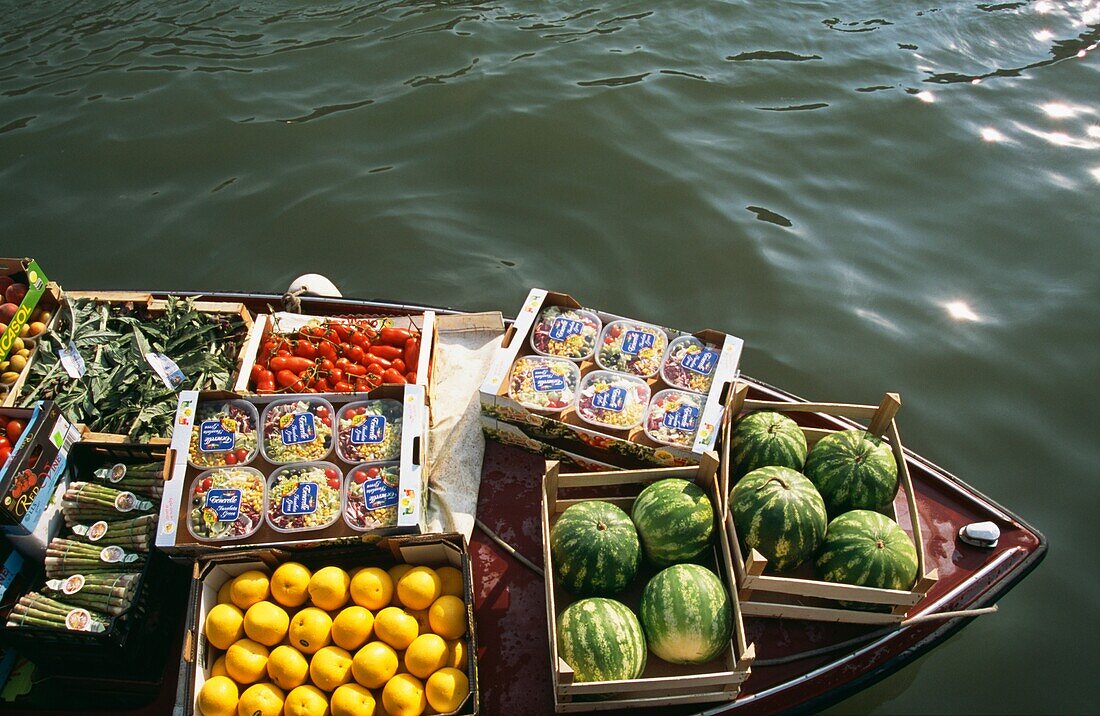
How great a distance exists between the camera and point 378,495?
388 cm

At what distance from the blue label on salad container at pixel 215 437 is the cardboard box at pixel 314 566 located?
72 centimetres

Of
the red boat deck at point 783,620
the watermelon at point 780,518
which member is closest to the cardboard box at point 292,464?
the red boat deck at point 783,620

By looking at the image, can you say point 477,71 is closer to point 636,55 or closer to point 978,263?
point 636,55

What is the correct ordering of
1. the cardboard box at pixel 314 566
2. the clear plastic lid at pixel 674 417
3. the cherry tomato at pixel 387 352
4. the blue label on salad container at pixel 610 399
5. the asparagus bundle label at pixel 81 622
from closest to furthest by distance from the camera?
the cardboard box at pixel 314 566 → the asparagus bundle label at pixel 81 622 → the clear plastic lid at pixel 674 417 → the blue label on salad container at pixel 610 399 → the cherry tomato at pixel 387 352

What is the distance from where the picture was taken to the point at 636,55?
32.9ft

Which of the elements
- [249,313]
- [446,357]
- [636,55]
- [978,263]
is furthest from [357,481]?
[636,55]

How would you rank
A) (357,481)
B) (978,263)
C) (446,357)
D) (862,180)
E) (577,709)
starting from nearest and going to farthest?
(577,709)
(357,481)
(446,357)
(978,263)
(862,180)

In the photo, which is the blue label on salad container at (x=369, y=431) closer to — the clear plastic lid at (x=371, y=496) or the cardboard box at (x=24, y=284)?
the clear plastic lid at (x=371, y=496)

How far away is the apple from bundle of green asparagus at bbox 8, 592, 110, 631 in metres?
2.42

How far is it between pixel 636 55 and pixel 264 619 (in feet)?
29.4

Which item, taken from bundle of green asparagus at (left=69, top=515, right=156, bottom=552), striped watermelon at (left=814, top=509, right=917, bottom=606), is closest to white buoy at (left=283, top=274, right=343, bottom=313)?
bundle of green asparagus at (left=69, top=515, right=156, bottom=552)

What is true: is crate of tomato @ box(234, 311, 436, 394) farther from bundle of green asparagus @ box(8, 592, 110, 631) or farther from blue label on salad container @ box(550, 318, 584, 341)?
bundle of green asparagus @ box(8, 592, 110, 631)

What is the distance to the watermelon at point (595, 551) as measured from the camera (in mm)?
3629

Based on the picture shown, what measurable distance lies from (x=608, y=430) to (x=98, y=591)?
9.20ft
